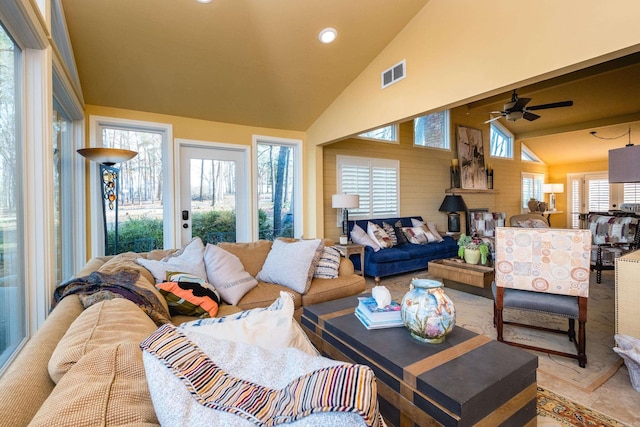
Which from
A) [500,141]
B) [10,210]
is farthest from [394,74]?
[500,141]


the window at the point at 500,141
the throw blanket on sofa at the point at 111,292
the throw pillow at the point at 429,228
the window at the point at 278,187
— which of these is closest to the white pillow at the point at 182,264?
the throw blanket on sofa at the point at 111,292

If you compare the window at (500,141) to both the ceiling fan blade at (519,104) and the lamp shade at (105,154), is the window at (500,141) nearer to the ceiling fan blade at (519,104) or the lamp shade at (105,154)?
the ceiling fan blade at (519,104)

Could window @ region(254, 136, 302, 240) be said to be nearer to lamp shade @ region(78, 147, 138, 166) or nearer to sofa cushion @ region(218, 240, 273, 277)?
sofa cushion @ region(218, 240, 273, 277)

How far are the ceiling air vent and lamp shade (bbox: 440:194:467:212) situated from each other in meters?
3.63

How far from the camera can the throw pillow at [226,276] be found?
7.79ft

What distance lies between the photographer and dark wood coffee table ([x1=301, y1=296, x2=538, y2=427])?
1.14 m

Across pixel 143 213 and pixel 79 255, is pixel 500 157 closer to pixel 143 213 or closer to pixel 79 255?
pixel 143 213

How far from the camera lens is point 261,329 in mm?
1076

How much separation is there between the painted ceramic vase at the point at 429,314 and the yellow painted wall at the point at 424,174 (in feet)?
11.9

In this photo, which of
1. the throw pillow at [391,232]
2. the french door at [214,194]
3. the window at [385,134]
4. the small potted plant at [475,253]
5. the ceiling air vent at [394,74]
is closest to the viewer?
the ceiling air vent at [394,74]

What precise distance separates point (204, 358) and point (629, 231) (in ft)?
20.6

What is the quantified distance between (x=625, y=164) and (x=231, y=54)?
3.58 metres

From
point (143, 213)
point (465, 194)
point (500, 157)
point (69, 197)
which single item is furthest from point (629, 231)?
point (69, 197)

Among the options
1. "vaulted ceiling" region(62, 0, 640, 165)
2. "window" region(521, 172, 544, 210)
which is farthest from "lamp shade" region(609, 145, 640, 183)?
"window" region(521, 172, 544, 210)
